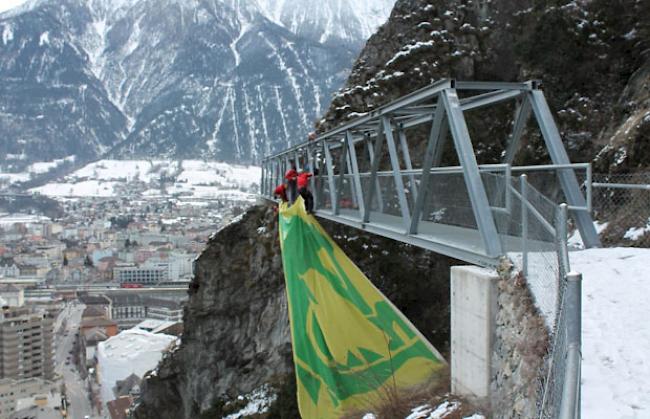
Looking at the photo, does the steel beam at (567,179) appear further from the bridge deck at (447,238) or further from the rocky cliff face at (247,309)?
the rocky cliff face at (247,309)

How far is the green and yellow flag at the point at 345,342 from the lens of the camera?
390 inches

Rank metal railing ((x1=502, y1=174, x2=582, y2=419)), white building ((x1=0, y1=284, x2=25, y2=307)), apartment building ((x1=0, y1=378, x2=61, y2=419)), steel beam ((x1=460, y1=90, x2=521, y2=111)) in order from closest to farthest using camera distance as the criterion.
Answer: metal railing ((x1=502, y1=174, x2=582, y2=419)) → steel beam ((x1=460, y1=90, x2=521, y2=111)) → apartment building ((x1=0, y1=378, x2=61, y2=419)) → white building ((x1=0, y1=284, x2=25, y2=307))

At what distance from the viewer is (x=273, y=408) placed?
16750mm

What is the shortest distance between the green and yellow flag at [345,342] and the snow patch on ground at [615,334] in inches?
146

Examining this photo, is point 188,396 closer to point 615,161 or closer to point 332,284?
point 332,284

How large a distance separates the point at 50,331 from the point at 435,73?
7055cm

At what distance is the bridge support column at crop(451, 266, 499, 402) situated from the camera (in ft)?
21.0

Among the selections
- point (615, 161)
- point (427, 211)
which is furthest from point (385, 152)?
point (427, 211)

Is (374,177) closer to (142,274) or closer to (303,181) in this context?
(303,181)

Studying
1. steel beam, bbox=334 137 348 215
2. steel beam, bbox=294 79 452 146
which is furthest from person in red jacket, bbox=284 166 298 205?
steel beam, bbox=294 79 452 146

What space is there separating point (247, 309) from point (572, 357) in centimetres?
1923

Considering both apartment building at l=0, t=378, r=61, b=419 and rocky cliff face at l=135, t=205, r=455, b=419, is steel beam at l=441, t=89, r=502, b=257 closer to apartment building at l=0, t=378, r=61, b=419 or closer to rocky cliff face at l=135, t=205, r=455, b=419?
rocky cliff face at l=135, t=205, r=455, b=419

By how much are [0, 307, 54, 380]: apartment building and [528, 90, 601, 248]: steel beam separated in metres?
75.3

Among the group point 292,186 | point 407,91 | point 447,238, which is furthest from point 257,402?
point 447,238
